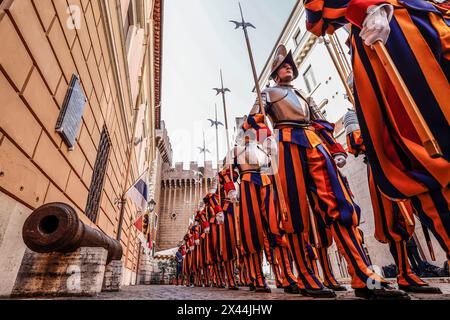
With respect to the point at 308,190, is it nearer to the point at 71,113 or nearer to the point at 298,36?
the point at 71,113

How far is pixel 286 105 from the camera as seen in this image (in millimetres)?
2941

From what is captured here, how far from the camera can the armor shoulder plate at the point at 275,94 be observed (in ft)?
9.96

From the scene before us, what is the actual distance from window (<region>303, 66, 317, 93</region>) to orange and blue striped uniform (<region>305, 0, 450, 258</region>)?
13.0 m

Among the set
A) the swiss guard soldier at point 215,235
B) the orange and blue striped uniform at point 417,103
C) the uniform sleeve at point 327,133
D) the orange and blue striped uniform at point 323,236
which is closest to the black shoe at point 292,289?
the orange and blue striped uniform at point 323,236

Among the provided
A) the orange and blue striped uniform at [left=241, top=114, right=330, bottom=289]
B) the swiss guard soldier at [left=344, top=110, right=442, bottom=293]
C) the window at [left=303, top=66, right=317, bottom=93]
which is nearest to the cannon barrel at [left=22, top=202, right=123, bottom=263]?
the orange and blue striped uniform at [left=241, top=114, right=330, bottom=289]

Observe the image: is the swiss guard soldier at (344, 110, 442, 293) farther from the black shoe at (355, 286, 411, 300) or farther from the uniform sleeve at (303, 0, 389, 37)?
the uniform sleeve at (303, 0, 389, 37)

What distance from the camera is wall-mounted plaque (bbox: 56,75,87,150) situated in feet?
9.63

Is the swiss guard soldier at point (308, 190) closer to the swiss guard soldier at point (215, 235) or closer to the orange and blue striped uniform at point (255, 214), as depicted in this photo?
the orange and blue striped uniform at point (255, 214)

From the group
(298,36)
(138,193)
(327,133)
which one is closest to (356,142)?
(327,133)

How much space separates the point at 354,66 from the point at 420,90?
47 cm

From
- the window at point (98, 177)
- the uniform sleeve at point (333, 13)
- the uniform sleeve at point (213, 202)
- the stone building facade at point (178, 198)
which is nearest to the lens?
the uniform sleeve at point (333, 13)

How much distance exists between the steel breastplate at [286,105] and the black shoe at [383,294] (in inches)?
70.3

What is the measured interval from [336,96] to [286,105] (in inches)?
365

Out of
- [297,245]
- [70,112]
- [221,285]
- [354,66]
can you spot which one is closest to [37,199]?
[70,112]
